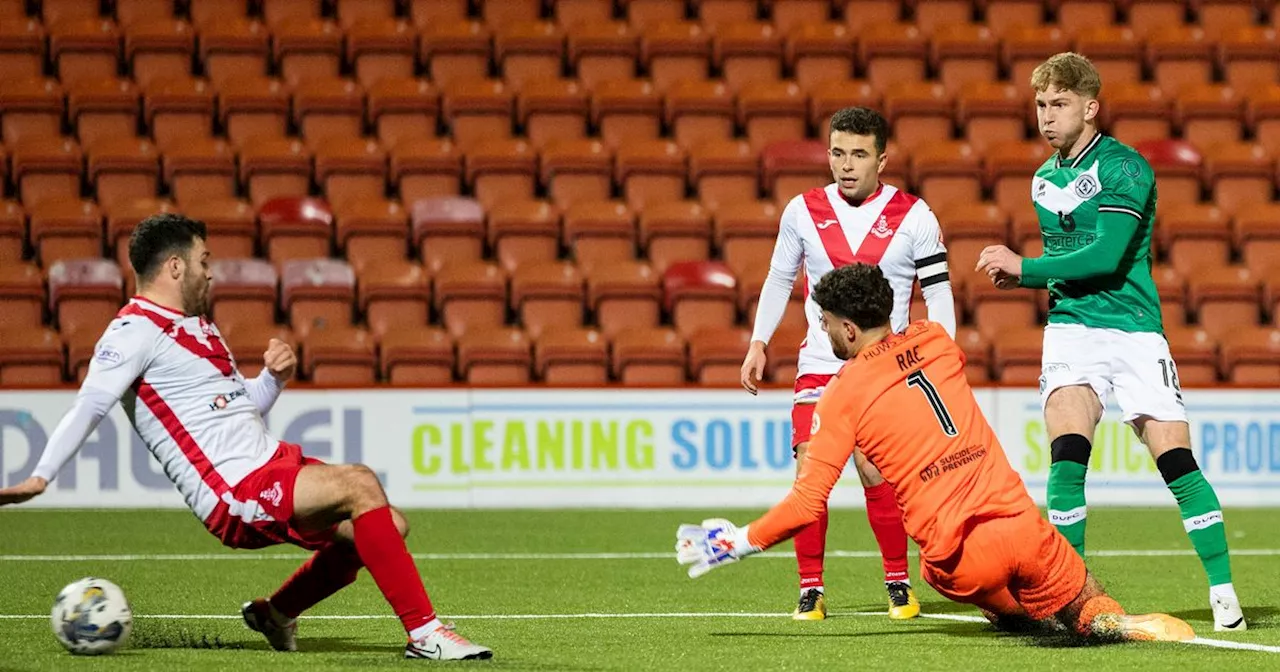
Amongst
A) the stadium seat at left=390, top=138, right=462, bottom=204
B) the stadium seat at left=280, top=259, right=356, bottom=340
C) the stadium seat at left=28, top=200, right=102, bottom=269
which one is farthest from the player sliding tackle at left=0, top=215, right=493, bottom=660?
the stadium seat at left=390, top=138, right=462, bottom=204

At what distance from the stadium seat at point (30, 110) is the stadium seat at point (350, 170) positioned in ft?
7.71

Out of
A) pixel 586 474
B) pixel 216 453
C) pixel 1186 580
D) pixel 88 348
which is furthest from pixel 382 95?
pixel 216 453

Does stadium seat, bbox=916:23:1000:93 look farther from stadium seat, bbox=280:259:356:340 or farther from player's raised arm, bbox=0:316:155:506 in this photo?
player's raised arm, bbox=0:316:155:506

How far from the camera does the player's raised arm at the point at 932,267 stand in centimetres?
650

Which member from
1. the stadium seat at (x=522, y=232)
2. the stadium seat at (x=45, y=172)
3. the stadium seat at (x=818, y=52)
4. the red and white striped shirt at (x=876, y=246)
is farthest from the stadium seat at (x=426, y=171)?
the red and white striped shirt at (x=876, y=246)

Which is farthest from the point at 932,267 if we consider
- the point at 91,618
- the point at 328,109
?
the point at 328,109

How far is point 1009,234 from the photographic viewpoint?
1370 centimetres

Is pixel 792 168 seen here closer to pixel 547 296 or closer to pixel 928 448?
pixel 547 296

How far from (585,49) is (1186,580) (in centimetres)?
909

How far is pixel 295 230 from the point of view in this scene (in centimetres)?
1360

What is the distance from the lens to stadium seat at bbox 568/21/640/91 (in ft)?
50.5

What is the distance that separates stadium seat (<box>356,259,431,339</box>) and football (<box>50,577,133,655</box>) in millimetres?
7662

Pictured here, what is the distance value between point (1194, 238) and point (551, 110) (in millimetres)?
5568

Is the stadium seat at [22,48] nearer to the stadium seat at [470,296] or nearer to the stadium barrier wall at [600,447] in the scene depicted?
the stadium seat at [470,296]
